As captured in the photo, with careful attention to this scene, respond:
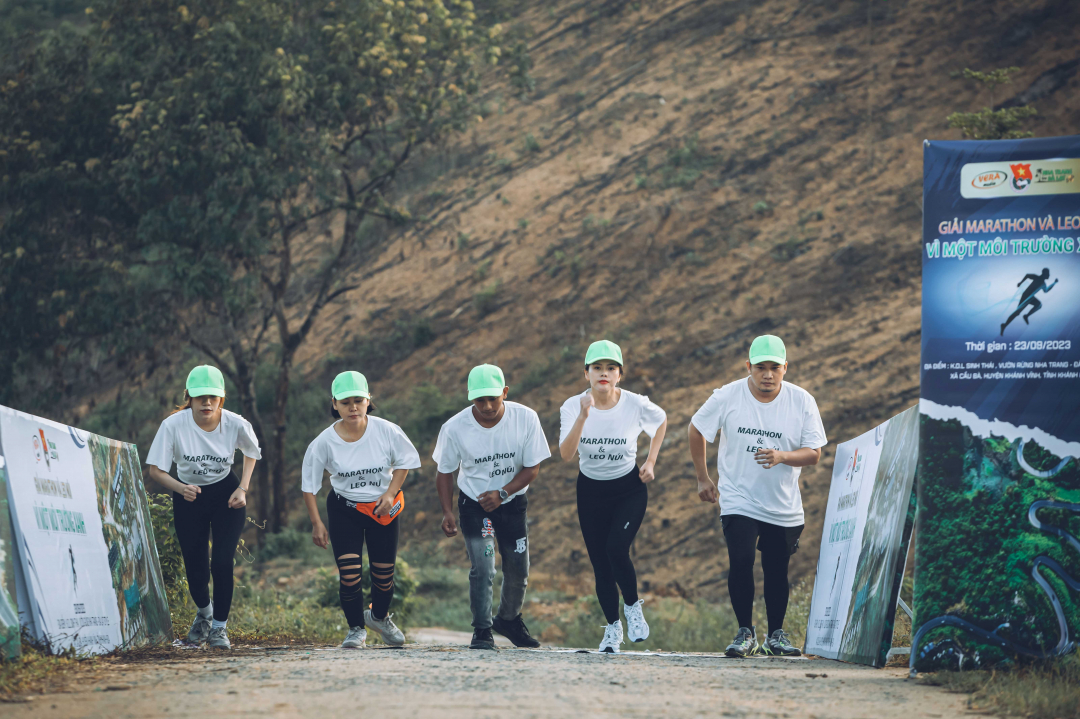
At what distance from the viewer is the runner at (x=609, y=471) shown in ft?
25.1

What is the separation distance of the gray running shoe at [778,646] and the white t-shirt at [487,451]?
6.97 ft

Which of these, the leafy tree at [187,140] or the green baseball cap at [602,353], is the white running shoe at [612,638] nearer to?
the green baseball cap at [602,353]

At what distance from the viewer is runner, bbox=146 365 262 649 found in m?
7.71

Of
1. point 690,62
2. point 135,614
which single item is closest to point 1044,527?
point 135,614

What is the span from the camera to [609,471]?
25.2ft

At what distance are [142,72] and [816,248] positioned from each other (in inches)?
513

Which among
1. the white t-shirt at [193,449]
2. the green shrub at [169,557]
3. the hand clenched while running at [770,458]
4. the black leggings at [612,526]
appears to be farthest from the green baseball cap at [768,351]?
the green shrub at [169,557]

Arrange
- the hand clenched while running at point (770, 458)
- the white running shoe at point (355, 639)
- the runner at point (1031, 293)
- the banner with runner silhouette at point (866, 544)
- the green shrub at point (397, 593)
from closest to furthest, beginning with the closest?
the runner at point (1031, 293) → the banner with runner silhouette at point (866, 544) → the hand clenched while running at point (770, 458) → the white running shoe at point (355, 639) → the green shrub at point (397, 593)

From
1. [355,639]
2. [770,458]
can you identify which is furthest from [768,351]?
[355,639]

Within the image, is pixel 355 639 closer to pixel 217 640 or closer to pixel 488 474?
pixel 217 640

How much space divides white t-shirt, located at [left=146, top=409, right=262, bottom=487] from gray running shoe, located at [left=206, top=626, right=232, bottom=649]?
3.56 ft

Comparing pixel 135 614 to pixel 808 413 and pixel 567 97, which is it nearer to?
pixel 808 413

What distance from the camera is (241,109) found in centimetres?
1752

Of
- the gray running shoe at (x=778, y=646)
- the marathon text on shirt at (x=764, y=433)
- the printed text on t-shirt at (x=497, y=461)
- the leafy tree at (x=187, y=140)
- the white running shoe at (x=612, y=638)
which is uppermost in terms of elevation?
the leafy tree at (x=187, y=140)
